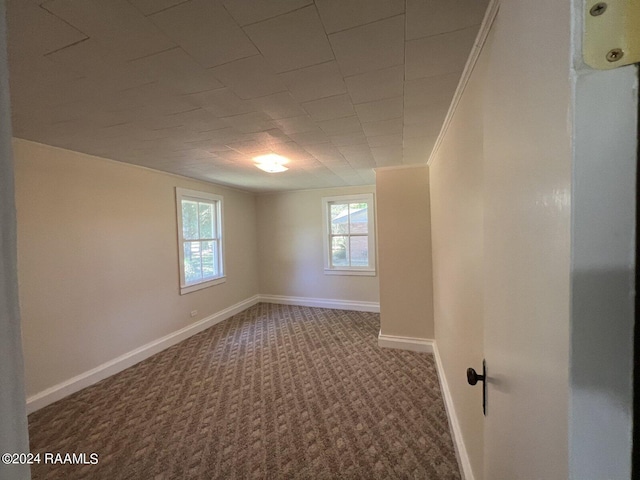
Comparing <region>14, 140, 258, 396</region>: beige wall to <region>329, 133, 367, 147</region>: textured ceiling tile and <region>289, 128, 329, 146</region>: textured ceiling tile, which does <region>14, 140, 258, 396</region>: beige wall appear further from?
<region>329, 133, 367, 147</region>: textured ceiling tile

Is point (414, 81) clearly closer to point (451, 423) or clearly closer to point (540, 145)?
point (540, 145)

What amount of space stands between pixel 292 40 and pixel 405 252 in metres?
2.69

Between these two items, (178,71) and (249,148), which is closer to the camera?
(178,71)

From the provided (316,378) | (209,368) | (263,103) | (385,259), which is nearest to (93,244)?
(209,368)

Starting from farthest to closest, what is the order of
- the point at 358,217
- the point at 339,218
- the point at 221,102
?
the point at 339,218
the point at 358,217
the point at 221,102

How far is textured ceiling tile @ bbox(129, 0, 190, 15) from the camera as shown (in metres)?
0.95

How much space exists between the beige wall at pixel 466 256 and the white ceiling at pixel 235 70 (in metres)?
0.24

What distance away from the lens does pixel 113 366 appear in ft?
9.68

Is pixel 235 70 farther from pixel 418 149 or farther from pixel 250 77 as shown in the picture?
pixel 418 149

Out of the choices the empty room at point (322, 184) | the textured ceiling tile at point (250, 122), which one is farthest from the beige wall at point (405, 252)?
the textured ceiling tile at point (250, 122)

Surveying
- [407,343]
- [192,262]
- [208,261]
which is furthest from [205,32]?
[208,261]

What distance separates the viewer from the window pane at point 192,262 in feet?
13.4

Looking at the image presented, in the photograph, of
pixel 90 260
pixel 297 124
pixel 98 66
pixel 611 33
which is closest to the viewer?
pixel 611 33

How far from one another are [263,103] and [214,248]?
3.50 metres
